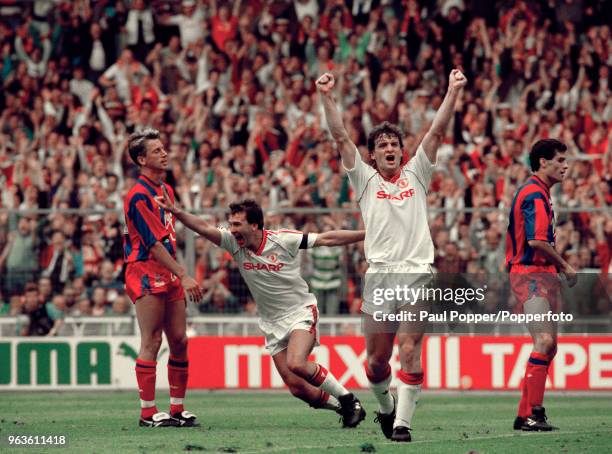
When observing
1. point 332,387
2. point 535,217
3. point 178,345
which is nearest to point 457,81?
point 535,217

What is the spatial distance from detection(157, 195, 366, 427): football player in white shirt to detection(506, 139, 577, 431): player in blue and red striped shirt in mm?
1279

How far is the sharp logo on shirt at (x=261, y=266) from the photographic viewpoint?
10.8 meters

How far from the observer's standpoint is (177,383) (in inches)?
438

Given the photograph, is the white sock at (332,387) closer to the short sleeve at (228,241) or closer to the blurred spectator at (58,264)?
the short sleeve at (228,241)

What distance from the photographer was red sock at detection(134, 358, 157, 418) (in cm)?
1092

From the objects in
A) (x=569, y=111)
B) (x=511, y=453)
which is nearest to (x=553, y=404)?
(x=511, y=453)

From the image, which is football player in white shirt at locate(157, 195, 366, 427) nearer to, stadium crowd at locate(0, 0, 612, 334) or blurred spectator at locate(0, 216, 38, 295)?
stadium crowd at locate(0, 0, 612, 334)

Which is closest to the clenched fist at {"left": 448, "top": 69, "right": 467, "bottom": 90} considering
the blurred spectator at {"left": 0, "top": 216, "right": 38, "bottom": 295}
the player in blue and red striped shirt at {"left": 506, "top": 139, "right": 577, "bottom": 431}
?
the player in blue and red striped shirt at {"left": 506, "top": 139, "right": 577, "bottom": 431}

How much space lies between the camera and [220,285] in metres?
15.5

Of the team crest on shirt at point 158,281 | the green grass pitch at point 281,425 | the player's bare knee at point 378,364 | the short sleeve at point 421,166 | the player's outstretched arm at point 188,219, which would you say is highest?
the short sleeve at point 421,166

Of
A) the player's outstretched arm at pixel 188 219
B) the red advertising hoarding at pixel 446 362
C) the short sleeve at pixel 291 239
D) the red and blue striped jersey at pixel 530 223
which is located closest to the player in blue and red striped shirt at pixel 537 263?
the red and blue striped jersey at pixel 530 223

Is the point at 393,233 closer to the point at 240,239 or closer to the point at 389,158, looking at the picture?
the point at 389,158

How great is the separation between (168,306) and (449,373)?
535cm

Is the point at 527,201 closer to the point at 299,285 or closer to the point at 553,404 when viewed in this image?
the point at 299,285
